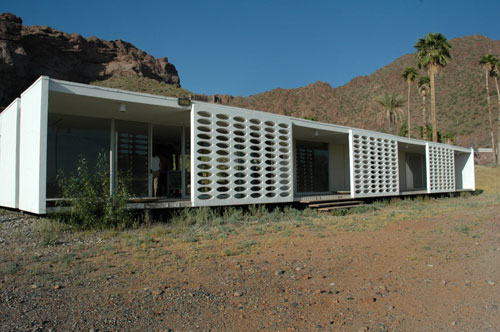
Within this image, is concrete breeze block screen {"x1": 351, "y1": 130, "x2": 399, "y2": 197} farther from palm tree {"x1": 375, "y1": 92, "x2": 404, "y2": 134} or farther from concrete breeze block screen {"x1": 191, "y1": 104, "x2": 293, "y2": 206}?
palm tree {"x1": 375, "y1": 92, "x2": 404, "y2": 134}

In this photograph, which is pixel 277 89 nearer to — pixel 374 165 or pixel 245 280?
pixel 374 165

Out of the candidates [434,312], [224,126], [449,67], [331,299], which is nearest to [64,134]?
[224,126]

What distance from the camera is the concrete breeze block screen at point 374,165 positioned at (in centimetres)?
1261

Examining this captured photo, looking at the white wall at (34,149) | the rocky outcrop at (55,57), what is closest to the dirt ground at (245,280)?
the white wall at (34,149)

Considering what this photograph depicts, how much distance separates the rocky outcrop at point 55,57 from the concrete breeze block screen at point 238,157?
45666 millimetres

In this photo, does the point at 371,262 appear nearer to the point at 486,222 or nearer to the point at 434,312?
the point at 434,312

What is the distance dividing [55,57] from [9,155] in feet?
168

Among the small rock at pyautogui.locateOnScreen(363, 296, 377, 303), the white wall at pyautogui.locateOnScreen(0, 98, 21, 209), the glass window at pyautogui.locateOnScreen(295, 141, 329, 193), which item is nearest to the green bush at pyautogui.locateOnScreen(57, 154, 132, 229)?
the white wall at pyautogui.locateOnScreen(0, 98, 21, 209)

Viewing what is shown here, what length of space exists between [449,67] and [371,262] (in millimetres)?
67752

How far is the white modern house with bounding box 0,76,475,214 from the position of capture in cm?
734

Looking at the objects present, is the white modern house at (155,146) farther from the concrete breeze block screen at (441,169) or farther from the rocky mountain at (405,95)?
the rocky mountain at (405,95)

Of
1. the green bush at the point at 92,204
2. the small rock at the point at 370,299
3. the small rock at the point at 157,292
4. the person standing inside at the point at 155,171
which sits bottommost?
the small rock at the point at 370,299

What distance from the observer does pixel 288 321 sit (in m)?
2.96

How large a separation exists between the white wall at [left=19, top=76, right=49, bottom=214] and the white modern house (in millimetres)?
18
